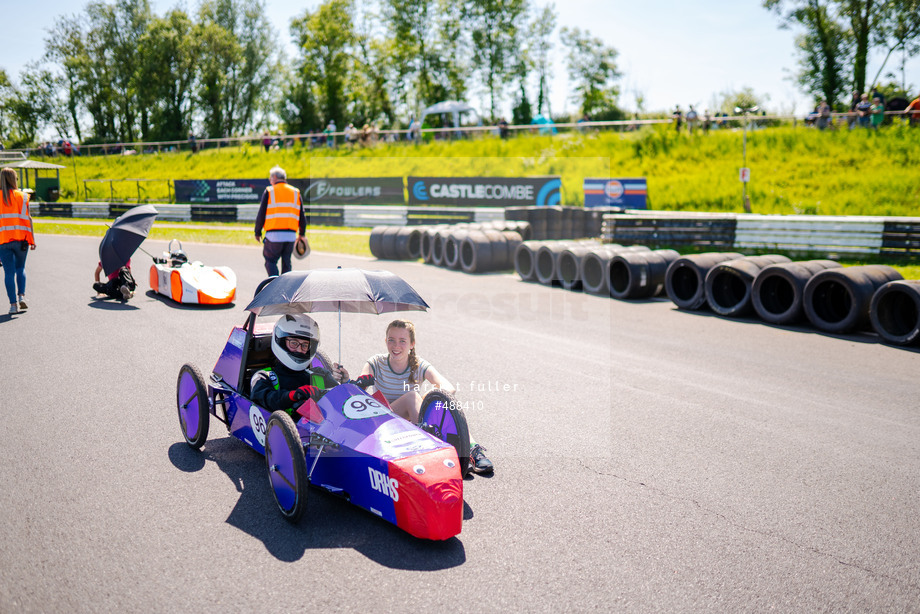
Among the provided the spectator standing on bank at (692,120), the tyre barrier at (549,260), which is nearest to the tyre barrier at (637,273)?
the tyre barrier at (549,260)

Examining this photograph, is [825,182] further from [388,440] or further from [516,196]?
[388,440]

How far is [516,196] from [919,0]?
29237 mm

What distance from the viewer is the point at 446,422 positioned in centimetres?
480

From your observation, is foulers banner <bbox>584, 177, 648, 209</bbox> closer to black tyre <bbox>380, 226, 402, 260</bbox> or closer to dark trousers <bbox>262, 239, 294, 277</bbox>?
black tyre <bbox>380, 226, 402, 260</bbox>

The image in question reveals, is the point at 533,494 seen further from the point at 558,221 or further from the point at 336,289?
the point at 558,221

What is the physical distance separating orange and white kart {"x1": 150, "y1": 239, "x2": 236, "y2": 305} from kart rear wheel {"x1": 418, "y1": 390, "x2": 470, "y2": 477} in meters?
7.28

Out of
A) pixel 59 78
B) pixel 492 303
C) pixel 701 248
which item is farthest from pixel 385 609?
pixel 59 78

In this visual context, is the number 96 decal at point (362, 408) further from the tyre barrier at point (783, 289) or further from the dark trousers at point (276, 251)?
the tyre barrier at point (783, 289)

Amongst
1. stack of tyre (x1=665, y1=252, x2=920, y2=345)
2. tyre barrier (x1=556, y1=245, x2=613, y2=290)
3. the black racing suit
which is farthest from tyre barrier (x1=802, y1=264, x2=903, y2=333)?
the black racing suit

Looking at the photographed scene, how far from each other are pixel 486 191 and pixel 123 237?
16.4 meters

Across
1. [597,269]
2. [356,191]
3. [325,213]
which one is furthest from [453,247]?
[356,191]

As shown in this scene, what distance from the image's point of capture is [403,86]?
202ft

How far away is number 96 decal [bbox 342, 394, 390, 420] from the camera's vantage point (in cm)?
454

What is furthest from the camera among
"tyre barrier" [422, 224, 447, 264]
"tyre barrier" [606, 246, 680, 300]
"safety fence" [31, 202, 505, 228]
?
"safety fence" [31, 202, 505, 228]
